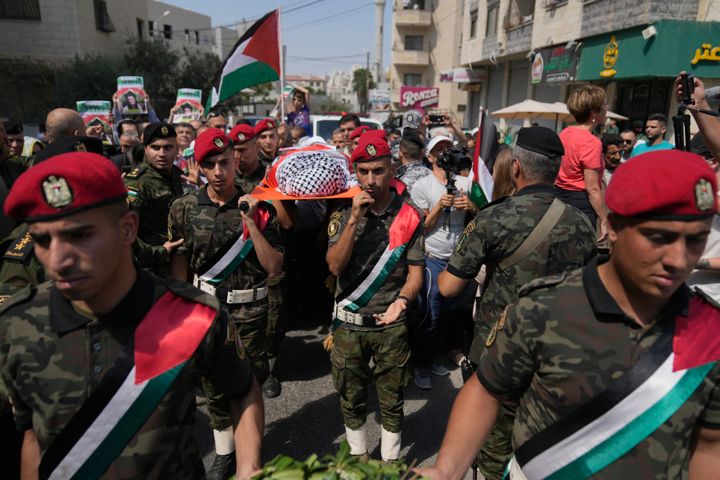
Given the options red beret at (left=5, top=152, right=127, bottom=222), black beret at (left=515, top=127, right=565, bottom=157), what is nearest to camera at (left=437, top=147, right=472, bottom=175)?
black beret at (left=515, top=127, right=565, bottom=157)

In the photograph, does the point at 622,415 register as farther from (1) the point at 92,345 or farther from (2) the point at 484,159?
(2) the point at 484,159

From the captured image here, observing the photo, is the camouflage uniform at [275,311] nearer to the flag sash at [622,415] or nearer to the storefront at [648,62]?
the flag sash at [622,415]

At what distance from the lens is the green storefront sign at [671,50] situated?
36.0ft

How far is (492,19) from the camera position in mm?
24734

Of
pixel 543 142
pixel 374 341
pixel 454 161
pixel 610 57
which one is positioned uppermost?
pixel 610 57

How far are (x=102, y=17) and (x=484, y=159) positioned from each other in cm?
2837

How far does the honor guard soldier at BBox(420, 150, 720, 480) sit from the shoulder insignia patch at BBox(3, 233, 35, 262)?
6.60 ft

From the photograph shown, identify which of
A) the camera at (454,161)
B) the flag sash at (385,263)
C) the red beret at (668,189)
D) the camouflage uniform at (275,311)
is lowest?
the camouflage uniform at (275,311)

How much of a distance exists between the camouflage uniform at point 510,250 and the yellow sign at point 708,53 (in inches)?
452

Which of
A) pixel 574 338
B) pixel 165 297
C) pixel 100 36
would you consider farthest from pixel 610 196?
pixel 100 36

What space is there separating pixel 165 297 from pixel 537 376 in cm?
125

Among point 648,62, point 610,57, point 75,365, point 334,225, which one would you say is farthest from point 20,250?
point 610,57

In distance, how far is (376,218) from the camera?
3088mm

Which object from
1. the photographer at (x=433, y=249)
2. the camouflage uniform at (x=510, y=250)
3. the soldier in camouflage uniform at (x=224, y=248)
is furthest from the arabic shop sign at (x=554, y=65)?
the soldier in camouflage uniform at (x=224, y=248)
